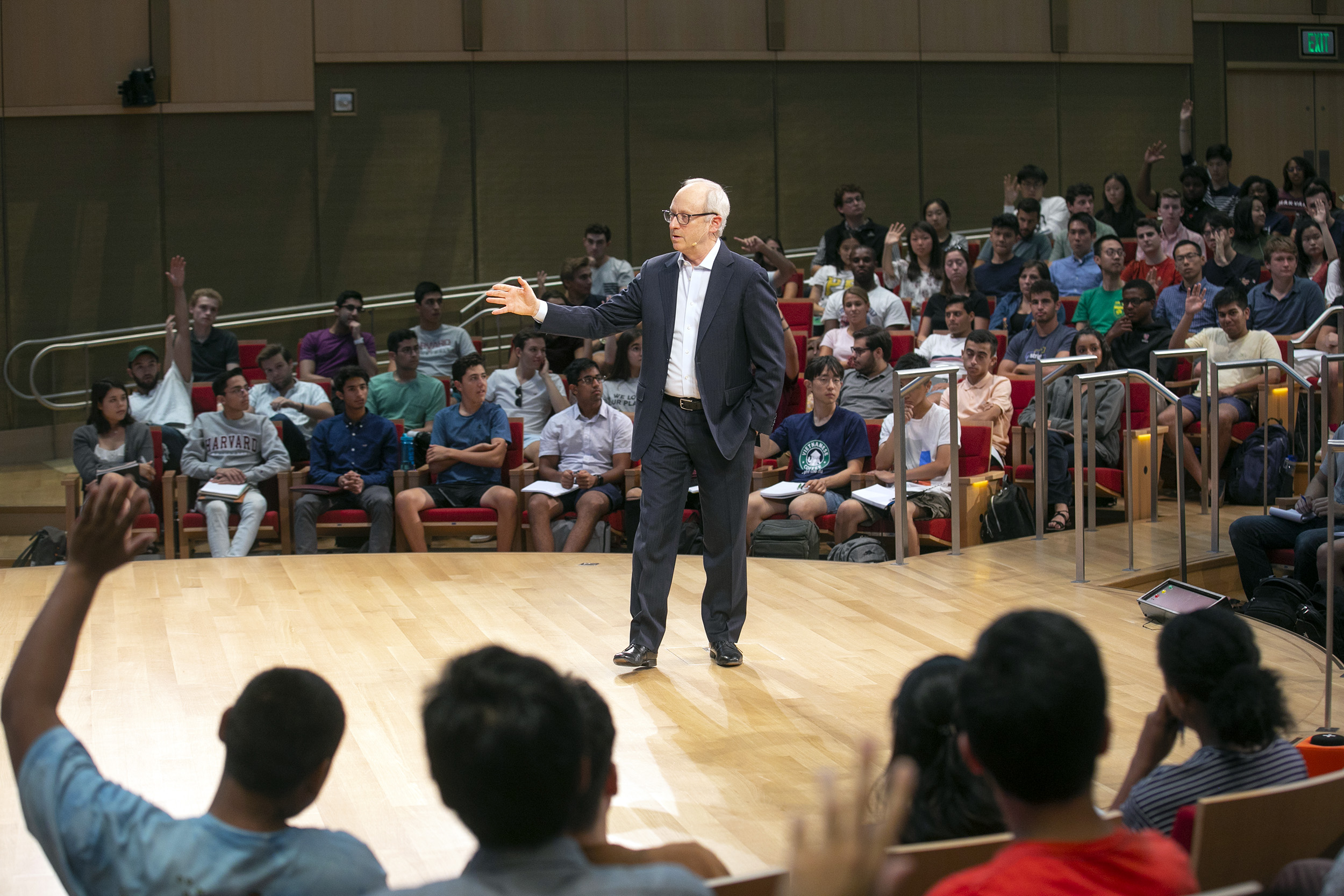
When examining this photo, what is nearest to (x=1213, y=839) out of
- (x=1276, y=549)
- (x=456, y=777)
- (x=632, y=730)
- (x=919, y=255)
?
(x=456, y=777)

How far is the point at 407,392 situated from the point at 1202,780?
582 cm

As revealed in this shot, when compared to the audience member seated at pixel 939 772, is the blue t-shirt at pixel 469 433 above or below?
above

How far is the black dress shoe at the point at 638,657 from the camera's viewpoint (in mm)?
3924

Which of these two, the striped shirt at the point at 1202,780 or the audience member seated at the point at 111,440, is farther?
the audience member seated at the point at 111,440

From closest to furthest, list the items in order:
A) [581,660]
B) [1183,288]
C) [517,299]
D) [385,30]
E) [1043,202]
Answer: [517,299], [581,660], [1183,288], [1043,202], [385,30]

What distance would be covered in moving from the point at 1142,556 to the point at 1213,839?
3.87 m

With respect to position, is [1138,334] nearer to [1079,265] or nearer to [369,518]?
[1079,265]

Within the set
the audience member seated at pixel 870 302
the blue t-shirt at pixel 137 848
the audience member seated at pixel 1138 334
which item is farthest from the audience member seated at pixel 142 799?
the audience member seated at pixel 870 302

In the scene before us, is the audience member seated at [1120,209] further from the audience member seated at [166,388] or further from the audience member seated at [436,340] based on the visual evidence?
the audience member seated at [166,388]

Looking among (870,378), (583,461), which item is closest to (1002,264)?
(870,378)

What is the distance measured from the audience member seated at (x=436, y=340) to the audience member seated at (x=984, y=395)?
323cm

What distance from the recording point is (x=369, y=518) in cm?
644

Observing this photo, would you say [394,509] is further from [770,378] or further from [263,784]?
[263,784]

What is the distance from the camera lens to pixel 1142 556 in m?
5.41
